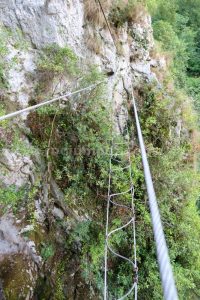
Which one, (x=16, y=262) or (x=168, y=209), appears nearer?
(x=16, y=262)

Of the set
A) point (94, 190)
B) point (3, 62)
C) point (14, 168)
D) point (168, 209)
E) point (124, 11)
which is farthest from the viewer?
point (124, 11)

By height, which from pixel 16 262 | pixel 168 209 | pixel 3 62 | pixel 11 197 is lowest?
pixel 168 209

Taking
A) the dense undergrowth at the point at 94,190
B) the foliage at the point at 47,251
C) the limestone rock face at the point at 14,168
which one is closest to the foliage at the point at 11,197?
the dense undergrowth at the point at 94,190

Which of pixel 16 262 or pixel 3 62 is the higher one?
pixel 3 62

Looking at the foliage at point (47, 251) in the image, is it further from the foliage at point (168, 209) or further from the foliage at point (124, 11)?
the foliage at point (124, 11)

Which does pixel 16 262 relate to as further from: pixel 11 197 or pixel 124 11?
pixel 124 11

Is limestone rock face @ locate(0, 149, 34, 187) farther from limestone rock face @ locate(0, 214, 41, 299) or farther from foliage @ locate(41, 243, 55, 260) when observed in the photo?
foliage @ locate(41, 243, 55, 260)

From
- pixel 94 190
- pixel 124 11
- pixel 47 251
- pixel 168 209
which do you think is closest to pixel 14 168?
pixel 47 251

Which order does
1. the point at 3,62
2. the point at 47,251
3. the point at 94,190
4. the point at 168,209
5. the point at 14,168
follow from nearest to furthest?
the point at 47,251, the point at 14,168, the point at 3,62, the point at 94,190, the point at 168,209

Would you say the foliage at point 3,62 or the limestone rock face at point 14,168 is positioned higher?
the foliage at point 3,62

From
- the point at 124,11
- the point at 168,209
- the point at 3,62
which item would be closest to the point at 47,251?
the point at 3,62

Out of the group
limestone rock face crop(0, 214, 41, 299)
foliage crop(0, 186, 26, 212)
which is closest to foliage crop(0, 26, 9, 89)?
foliage crop(0, 186, 26, 212)

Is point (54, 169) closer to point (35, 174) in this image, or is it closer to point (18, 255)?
point (35, 174)

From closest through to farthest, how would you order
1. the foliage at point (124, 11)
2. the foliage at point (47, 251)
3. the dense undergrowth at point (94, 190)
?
the foliage at point (47, 251) → the dense undergrowth at point (94, 190) → the foliage at point (124, 11)
